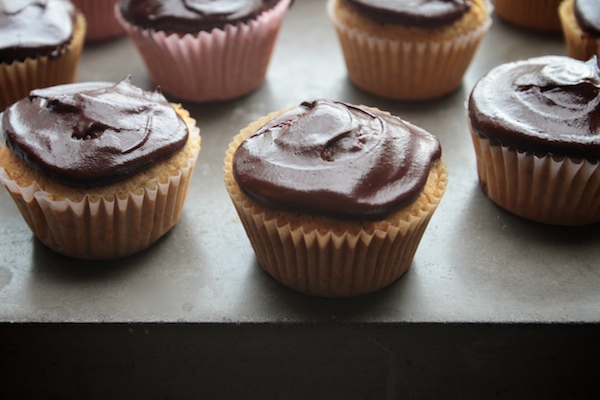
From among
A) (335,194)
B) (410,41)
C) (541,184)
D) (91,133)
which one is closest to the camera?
(335,194)

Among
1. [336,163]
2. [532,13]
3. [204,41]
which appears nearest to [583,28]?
[532,13]

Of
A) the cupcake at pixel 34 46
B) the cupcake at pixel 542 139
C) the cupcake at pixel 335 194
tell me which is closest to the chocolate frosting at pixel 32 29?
the cupcake at pixel 34 46

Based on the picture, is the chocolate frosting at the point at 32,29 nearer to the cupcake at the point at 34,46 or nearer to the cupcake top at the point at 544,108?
the cupcake at the point at 34,46

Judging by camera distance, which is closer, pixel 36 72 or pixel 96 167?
pixel 96 167

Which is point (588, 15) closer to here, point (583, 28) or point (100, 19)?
point (583, 28)

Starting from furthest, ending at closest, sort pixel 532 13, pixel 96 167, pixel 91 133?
1. pixel 532 13
2. pixel 91 133
3. pixel 96 167

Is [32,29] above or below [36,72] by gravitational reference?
above
